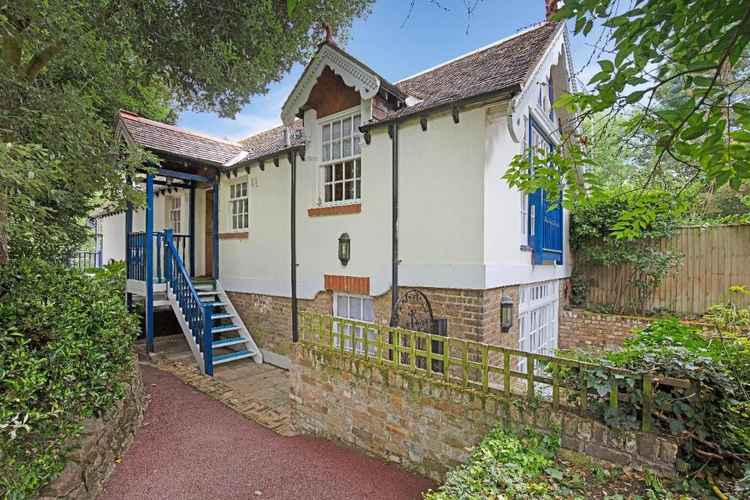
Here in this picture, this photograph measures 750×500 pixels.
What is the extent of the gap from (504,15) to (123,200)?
6.29 m

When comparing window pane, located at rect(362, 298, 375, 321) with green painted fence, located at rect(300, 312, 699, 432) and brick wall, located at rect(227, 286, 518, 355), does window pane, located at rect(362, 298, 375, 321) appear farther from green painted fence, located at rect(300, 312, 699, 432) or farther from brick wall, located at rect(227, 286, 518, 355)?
green painted fence, located at rect(300, 312, 699, 432)

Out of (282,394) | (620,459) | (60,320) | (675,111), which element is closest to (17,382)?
(60,320)

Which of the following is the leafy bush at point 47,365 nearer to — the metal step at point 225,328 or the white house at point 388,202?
the metal step at point 225,328

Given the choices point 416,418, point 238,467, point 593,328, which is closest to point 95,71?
point 238,467

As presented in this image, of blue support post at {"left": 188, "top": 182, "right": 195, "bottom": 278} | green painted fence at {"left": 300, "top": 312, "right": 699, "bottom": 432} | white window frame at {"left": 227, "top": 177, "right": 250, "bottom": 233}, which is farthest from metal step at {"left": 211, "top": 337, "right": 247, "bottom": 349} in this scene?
green painted fence at {"left": 300, "top": 312, "right": 699, "bottom": 432}

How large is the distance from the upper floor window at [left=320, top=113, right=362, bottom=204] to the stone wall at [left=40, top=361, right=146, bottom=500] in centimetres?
495

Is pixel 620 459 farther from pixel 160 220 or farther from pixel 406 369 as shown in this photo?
pixel 160 220

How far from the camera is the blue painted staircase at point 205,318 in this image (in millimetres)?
7777

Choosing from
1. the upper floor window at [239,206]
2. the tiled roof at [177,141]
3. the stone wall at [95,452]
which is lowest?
the stone wall at [95,452]

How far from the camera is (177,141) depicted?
30.3 ft

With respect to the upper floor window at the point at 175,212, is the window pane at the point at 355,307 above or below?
below

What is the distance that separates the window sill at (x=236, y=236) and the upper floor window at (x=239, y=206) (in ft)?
0.59

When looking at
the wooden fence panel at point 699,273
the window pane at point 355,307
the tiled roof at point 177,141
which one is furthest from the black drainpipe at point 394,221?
the wooden fence panel at point 699,273

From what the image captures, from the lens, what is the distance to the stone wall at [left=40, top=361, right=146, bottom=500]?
338 centimetres
